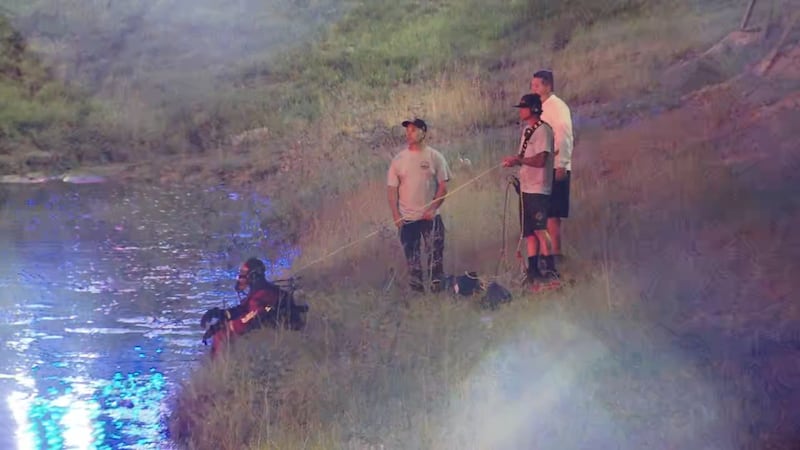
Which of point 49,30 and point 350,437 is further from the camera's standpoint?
point 49,30

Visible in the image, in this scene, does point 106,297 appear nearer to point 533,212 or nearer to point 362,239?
point 362,239

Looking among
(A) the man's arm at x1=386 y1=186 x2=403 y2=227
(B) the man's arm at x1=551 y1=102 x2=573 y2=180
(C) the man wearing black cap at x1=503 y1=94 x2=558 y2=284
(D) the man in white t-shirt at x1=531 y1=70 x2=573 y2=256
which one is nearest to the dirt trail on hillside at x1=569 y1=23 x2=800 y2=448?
(D) the man in white t-shirt at x1=531 y1=70 x2=573 y2=256

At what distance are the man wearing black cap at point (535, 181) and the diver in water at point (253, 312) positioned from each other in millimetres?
1153

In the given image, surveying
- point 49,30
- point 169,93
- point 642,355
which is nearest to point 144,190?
point 169,93

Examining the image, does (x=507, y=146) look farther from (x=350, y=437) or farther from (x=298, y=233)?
(x=350, y=437)

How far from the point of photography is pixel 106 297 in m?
6.87

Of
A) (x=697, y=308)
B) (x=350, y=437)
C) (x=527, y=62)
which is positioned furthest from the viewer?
(x=527, y=62)

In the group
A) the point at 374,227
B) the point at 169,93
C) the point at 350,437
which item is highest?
the point at 169,93

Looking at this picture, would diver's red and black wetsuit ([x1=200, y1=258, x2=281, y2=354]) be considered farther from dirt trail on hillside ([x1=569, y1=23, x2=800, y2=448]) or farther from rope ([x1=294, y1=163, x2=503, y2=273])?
dirt trail on hillside ([x1=569, y1=23, x2=800, y2=448])

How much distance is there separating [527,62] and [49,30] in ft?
9.63

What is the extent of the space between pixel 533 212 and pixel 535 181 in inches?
6.4

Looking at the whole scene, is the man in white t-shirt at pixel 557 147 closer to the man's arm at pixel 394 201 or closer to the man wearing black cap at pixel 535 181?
the man wearing black cap at pixel 535 181

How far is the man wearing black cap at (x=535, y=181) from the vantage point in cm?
587

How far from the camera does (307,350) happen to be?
5.73 m
